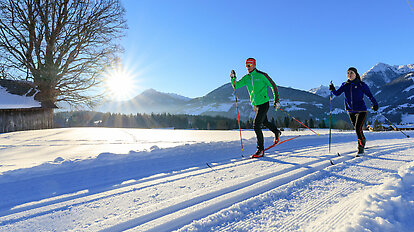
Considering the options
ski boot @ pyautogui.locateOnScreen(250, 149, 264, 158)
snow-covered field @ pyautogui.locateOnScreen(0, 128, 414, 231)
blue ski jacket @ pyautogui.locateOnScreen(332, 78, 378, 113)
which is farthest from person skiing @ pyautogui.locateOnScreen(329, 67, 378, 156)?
ski boot @ pyautogui.locateOnScreen(250, 149, 264, 158)

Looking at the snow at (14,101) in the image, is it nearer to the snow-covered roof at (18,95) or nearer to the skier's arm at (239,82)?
the snow-covered roof at (18,95)

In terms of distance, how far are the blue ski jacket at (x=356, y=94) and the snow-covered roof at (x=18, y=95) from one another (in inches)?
679

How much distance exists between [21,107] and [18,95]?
1327mm

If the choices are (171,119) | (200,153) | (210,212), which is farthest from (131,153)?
(171,119)

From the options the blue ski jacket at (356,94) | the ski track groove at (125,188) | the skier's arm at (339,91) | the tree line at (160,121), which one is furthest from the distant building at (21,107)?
the blue ski jacket at (356,94)

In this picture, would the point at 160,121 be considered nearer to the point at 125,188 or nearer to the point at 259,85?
the point at 259,85

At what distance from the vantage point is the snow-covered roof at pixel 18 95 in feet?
42.1

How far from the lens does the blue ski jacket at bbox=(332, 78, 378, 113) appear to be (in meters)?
4.98

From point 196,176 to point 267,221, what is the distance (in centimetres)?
150

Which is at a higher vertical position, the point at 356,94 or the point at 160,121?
the point at 160,121

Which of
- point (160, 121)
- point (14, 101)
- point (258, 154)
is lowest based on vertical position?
point (258, 154)

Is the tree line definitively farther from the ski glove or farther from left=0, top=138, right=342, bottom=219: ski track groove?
left=0, top=138, right=342, bottom=219: ski track groove

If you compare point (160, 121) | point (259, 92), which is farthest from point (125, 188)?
point (160, 121)

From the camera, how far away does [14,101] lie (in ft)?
43.0
